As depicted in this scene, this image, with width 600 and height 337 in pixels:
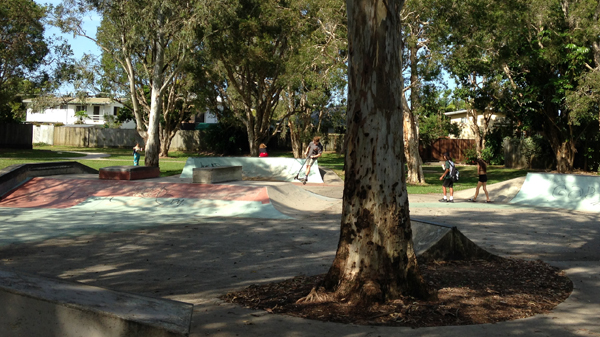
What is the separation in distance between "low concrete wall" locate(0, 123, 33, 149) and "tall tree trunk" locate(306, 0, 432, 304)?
42736 mm

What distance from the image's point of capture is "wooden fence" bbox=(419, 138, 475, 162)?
4056 centimetres

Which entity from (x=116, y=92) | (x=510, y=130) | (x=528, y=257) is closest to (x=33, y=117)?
(x=116, y=92)

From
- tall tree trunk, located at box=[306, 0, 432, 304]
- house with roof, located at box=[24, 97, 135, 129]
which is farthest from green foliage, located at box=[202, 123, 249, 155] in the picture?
tall tree trunk, located at box=[306, 0, 432, 304]

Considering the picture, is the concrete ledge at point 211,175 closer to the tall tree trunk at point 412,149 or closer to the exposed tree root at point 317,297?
the tall tree trunk at point 412,149

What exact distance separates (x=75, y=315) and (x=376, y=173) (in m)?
3.19

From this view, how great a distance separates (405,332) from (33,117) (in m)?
86.5

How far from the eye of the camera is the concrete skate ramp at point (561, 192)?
15.1 meters

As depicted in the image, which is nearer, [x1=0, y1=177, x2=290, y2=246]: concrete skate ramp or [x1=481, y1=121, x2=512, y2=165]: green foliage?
[x1=0, y1=177, x2=290, y2=246]: concrete skate ramp

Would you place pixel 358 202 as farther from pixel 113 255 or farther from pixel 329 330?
pixel 113 255

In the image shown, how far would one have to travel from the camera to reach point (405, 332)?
15.7ft

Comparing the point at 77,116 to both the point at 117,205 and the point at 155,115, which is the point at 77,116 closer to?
the point at 155,115

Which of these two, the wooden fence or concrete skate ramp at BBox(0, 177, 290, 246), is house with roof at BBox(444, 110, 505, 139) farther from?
concrete skate ramp at BBox(0, 177, 290, 246)

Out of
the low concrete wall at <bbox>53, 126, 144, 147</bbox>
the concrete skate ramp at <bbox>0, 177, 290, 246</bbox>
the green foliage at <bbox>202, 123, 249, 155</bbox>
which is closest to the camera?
the concrete skate ramp at <bbox>0, 177, 290, 246</bbox>

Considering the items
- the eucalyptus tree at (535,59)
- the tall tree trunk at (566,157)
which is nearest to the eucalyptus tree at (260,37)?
the eucalyptus tree at (535,59)
